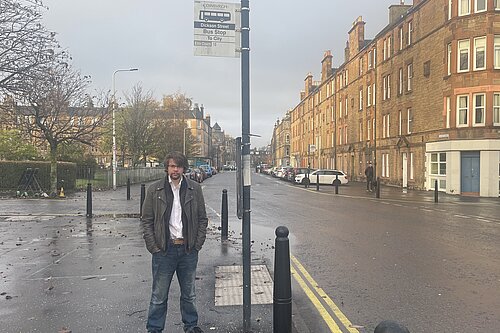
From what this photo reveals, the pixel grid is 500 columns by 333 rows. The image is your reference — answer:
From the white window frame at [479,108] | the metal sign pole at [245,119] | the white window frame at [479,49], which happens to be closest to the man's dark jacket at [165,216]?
the metal sign pole at [245,119]

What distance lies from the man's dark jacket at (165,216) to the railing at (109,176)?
85.9 feet

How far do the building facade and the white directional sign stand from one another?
19.7 m

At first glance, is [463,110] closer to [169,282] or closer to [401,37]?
[401,37]

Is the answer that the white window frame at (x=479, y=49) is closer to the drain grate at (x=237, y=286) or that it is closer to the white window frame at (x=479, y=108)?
the white window frame at (x=479, y=108)

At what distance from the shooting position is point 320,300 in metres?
5.73

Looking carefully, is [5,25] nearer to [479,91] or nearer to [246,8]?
[246,8]

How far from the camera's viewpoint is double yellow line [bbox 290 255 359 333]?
4836 mm

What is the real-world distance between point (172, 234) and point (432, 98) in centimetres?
2887

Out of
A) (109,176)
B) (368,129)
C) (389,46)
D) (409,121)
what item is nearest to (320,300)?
(109,176)

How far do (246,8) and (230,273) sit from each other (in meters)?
4.12

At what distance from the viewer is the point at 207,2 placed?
4.75 meters

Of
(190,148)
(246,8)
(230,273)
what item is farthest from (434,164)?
(190,148)

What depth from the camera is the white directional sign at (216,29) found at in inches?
186

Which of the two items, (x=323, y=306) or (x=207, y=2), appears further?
(x=323, y=306)
